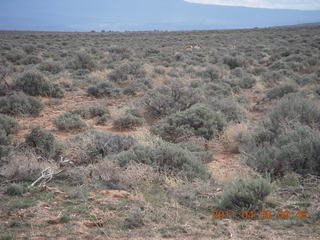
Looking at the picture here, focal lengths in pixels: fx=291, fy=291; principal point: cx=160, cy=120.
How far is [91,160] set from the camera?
18.5 feet

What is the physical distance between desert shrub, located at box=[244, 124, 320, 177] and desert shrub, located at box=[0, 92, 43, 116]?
7.30 m

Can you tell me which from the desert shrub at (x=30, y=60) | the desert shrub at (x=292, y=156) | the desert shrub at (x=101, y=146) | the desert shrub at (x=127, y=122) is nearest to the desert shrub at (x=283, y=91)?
the desert shrub at (x=127, y=122)

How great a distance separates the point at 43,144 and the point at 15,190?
6.97ft

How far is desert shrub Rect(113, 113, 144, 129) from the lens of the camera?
28.1 feet

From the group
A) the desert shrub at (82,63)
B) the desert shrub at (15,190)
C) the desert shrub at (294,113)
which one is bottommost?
the desert shrub at (15,190)

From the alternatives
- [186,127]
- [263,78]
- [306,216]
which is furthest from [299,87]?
[306,216]

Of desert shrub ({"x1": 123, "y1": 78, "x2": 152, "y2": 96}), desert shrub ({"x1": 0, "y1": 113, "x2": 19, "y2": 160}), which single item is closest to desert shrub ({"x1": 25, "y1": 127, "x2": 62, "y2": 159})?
desert shrub ({"x1": 0, "y1": 113, "x2": 19, "y2": 160})

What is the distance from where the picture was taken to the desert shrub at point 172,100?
9422mm

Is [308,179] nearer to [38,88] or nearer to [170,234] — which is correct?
[170,234]

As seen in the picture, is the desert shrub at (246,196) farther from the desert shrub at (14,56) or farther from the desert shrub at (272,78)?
the desert shrub at (14,56)

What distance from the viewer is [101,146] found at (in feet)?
19.4

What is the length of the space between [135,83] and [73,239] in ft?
33.3

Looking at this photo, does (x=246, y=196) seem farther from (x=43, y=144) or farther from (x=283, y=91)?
(x=283, y=91)

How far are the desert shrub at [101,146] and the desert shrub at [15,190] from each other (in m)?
1.60
